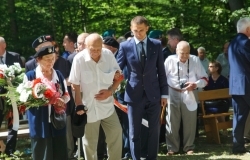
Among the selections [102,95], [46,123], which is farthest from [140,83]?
[46,123]

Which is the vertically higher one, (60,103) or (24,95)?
(24,95)

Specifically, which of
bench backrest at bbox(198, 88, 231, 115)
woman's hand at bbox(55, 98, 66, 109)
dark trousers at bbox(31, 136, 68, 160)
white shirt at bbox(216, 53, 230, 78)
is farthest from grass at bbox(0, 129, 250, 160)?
woman's hand at bbox(55, 98, 66, 109)

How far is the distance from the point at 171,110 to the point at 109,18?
9.83 m

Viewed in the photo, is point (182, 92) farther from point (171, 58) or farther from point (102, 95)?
point (102, 95)

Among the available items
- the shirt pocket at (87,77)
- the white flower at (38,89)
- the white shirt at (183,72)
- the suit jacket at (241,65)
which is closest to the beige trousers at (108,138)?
the shirt pocket at (87,77)

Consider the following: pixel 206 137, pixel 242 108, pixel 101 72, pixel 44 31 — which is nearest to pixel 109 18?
pixel 44 31

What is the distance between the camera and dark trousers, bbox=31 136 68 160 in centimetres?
609

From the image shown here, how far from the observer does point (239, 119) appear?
342 inches

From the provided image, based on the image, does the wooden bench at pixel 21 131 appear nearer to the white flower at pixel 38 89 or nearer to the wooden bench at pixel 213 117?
the wooden bench at pixel 213 117

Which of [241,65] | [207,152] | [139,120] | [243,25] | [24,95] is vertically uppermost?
[243,25]

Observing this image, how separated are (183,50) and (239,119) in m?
1.42

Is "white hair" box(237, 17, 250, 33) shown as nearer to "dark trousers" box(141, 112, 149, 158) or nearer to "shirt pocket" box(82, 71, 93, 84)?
"dark trousers" box(141, 112, 149, 158)

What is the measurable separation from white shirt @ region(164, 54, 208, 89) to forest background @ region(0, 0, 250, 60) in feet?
26.5

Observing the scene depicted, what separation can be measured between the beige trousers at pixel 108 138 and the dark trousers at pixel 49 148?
0.81 meters
